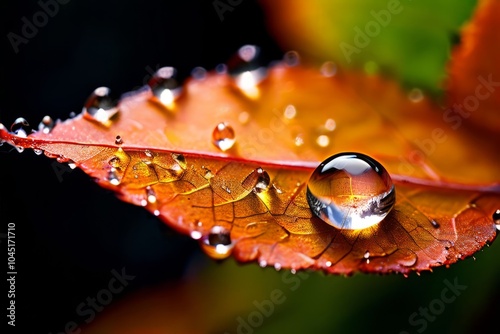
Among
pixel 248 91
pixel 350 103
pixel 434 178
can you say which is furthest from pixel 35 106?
pixel 434 178

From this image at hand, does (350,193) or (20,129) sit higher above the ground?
(20,129)

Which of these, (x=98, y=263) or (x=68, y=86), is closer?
(x=98, y=263)

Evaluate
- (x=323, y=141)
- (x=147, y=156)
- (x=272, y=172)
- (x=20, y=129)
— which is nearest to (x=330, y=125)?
(x=323, y=141)

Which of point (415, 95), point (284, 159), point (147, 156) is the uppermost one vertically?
point (147, 156)

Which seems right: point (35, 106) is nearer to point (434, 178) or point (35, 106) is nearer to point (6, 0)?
point (6, 0)

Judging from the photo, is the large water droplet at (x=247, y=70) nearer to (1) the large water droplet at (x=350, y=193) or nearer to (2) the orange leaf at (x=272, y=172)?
(2) the orange leaf at (x=272, y=172)

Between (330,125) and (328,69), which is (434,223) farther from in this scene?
(328,69)

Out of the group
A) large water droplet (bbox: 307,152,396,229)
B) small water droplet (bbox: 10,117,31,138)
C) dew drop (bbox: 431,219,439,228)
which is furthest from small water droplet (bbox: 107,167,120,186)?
dew drop (bbox: 431,219,439,228)

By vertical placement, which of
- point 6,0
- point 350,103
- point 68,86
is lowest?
point 350,103

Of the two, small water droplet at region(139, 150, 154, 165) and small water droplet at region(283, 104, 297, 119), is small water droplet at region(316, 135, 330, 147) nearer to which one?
small water droplet at region(283, 104, 297, 119)
